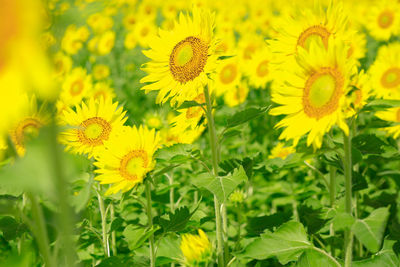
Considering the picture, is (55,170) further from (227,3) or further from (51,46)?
(227,3)

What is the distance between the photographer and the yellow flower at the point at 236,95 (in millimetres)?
3928

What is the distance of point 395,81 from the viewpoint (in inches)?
109

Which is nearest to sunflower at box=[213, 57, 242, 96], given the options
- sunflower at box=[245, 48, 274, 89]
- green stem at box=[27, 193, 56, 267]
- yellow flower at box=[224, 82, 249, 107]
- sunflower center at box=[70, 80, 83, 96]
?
yellow flower at box=[224, 82, 249, 107]

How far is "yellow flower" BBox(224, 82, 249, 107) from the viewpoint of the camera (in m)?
3.93

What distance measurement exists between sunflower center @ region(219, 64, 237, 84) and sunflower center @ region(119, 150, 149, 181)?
2172mm

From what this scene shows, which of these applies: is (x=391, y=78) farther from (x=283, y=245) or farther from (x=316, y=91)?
(x=283, y=245)

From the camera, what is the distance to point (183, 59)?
178cm

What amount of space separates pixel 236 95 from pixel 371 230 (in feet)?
9.41

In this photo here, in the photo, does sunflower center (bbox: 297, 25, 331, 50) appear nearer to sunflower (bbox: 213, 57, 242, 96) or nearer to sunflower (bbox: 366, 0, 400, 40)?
sunflower (bbox: 213, 57, 242, 96)

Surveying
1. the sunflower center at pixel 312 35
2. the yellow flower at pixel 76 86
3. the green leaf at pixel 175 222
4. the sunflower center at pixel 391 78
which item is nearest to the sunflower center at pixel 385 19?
the sunflower center at pixel 391 78

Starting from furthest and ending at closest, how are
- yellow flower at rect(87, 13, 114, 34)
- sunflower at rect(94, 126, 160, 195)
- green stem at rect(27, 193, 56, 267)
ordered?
yellow flower at rect(87, 13, 114, 34)
sunflower at rect(94, 126, 160, 195)
green stem at rect(27, 193, 56, 267)

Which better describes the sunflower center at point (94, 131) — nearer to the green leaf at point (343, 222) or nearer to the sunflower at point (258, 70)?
the green leaf at point (343, 222)

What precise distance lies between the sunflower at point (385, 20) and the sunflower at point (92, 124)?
406cm

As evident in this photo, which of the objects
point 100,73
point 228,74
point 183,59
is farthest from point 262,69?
point 100,73
